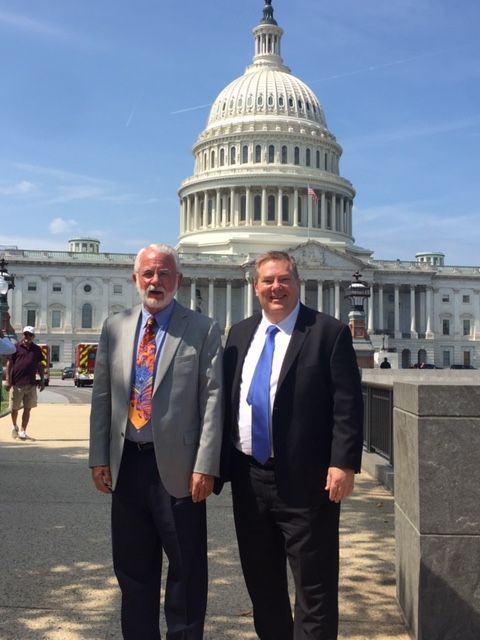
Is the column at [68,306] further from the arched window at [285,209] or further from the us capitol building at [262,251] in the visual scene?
the arched window at [285,209]

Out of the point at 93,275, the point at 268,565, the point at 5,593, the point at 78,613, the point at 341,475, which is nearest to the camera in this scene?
the point at 341,475

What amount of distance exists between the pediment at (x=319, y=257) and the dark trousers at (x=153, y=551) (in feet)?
302

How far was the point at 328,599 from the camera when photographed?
188 inches

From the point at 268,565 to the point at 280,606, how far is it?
0.97 feet

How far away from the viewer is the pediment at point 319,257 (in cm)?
9706

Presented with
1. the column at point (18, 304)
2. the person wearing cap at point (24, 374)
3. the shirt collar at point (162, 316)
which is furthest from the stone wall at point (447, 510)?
the column at point (18, 304)

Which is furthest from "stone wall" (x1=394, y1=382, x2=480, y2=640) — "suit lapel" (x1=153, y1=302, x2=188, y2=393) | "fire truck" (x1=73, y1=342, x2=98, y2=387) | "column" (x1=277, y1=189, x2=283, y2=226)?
"column" (x1=277, y1=189, x2=283, y2=226)

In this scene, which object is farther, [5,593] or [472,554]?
[5,593]

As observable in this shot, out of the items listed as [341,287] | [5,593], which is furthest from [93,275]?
[5,593]

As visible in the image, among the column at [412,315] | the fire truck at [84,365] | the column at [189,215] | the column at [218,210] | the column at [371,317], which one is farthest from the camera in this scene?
the column at [189,215]

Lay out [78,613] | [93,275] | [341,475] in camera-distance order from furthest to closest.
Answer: [93,275], [78,613], [341,475]

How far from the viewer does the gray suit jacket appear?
4871 millimetres

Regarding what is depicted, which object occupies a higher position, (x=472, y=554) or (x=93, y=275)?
(x=93, y=275)

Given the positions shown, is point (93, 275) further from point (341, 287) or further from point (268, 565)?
point (268, 565)
